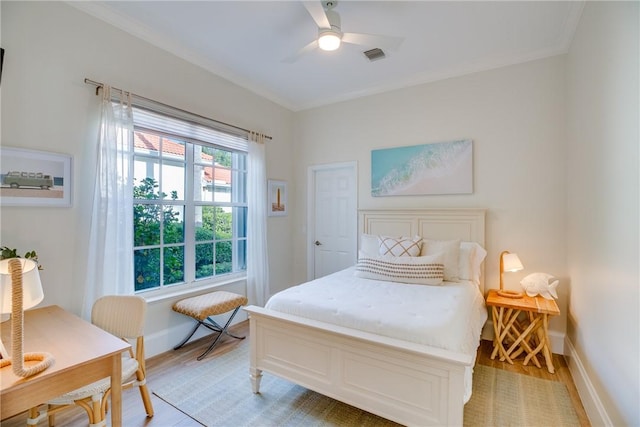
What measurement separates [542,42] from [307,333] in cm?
326

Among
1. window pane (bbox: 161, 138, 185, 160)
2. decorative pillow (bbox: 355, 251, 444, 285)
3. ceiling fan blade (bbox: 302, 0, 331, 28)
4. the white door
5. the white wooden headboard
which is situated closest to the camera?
ceiling fan blade (bbox: 302, 0, 331, 28)

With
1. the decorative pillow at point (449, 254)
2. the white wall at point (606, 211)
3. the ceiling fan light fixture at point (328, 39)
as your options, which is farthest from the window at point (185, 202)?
the white wall at point (606, 211)


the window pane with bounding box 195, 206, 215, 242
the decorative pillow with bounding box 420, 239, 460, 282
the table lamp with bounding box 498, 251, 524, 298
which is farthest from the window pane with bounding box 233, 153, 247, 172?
the table lamp with bounding box 498, 251, 524, 298

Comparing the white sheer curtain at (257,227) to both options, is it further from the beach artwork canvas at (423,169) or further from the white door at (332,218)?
the beach artwork canvas at (423,169)

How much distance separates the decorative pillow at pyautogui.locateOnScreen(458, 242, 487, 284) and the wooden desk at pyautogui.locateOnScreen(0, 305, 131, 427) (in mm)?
2685

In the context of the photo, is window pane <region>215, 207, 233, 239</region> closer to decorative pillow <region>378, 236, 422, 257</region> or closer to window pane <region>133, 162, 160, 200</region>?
window pane <region>133, 162, 160, 200</region>

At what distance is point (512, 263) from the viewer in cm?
278

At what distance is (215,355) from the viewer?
279 centimetres

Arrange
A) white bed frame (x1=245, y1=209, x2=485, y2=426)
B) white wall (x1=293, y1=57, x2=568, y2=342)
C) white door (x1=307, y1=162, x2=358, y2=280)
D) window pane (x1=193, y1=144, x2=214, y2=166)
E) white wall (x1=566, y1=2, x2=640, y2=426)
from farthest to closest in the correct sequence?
white door (x1=307, y1=162, x2=358, y2=280)
window pane (x1=193, y1=144, x2=214, y2=166)
white wall (x1=293, y1=57, x2=568, y2=342)
white bed frame (x1=245, y1=209, x2=485, y2=426)
white wall (x1=566, y1=2, x2=640, y2=426)

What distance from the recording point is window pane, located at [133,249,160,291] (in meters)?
2.76

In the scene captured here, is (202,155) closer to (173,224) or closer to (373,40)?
(173,224)

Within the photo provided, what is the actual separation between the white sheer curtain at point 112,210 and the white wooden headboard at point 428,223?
2536mm

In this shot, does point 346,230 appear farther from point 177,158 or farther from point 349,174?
point 177,158

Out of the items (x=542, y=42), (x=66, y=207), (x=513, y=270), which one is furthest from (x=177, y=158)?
(x=542, y=42)
